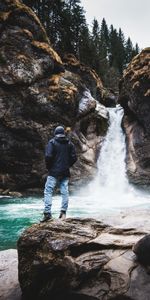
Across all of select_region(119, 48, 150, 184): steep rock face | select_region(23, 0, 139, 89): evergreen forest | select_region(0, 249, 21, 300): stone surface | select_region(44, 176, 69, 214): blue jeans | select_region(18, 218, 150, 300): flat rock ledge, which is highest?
select_region(23, 0, 139, 89): evergreen forest

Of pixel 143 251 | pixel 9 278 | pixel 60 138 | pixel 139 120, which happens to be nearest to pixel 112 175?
pixel 139 120

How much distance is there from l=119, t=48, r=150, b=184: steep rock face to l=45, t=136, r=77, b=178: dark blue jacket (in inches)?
747

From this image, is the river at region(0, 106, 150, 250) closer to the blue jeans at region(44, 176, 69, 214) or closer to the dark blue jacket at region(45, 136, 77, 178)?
the blue jeans at region(44, 176, 69, 214)

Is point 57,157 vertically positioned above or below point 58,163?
above

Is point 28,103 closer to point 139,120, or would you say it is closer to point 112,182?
point 139,120

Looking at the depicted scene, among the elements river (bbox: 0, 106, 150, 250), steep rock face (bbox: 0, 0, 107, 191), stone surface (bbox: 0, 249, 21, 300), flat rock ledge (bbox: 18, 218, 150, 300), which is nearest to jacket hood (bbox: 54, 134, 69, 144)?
flat rock ledge (bbox: 18, 218, 150, 300)

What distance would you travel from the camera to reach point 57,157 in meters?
9.16

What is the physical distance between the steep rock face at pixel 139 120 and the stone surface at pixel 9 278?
20191mm

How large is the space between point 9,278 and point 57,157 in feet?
11.2

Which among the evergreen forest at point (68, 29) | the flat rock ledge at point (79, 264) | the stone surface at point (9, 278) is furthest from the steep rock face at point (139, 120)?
the flat rock ledge at point (79, 264)

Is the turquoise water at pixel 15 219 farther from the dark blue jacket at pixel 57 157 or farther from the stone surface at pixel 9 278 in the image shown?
the dark blue jacket at pixel 57 157

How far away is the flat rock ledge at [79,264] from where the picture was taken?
5.23 metres

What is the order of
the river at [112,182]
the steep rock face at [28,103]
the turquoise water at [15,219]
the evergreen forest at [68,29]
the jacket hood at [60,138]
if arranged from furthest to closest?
1. the evergreen forest at [68,29]
2. the steep rock face at [28,103]
3. the river at [112,182]
4. the turquoise water at [15,219]
5. the jacket hood at [60,138]

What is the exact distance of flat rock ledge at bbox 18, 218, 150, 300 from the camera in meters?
5.23
